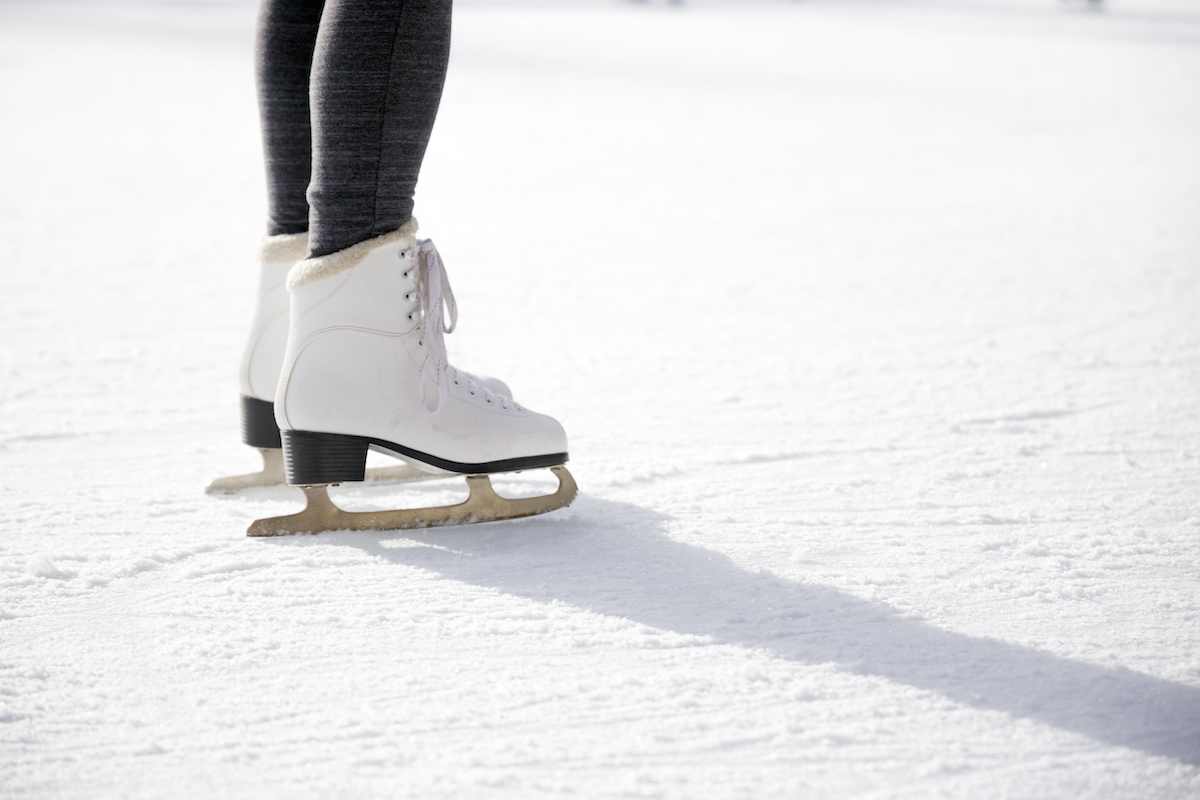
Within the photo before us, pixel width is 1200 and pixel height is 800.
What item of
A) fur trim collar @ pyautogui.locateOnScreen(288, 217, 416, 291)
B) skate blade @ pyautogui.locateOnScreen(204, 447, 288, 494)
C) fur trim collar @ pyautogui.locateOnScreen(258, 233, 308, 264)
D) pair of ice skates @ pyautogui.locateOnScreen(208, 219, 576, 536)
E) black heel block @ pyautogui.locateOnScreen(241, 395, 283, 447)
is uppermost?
fur trim collar @ pyautogui.locateOnScreen(288, 217, 416, 291)

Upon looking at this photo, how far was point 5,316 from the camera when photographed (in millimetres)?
1705

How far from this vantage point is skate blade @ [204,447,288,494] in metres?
1.04

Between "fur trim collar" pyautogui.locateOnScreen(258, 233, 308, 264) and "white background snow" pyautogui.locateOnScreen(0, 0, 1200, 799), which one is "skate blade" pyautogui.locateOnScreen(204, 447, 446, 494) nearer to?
"white background snow" pyautogui.locateOnScreen(0, 0, 1200, 799)

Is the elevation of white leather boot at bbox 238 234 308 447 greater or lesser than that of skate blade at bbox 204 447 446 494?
greater

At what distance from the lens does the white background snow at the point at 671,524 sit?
62 cm

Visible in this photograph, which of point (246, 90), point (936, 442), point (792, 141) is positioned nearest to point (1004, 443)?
point (936, 442)

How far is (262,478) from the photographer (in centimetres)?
105

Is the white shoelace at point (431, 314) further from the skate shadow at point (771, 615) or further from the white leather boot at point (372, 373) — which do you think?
the skate shadow at point (771, 615)

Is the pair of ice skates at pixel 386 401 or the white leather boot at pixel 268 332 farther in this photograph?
the white leather boot at pixel 268 332

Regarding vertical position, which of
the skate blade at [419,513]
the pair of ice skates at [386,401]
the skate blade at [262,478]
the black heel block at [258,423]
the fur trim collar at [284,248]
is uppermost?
the fur trim collar at [284,248]

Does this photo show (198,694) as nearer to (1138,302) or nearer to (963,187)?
(1138,302)

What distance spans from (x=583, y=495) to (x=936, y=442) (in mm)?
423

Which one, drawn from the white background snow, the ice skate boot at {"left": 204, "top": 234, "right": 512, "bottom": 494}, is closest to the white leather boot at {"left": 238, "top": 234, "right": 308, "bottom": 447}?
the ice skate boot at {"left": 204, "top": 234, "right": 512, "bottom": 494}

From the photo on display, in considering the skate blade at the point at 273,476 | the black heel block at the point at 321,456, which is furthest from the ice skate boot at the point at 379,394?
the skate blade at the point at 273,476
